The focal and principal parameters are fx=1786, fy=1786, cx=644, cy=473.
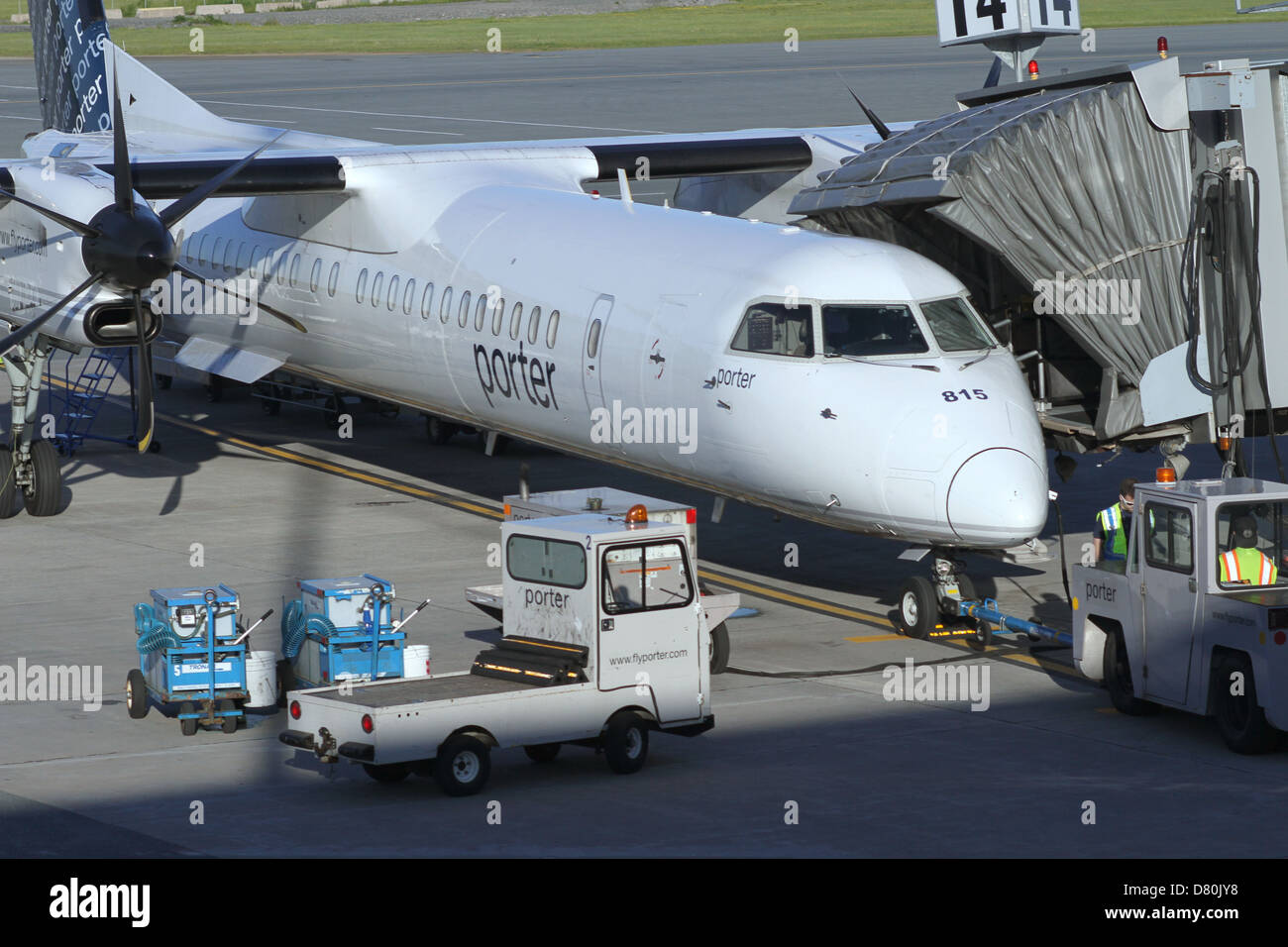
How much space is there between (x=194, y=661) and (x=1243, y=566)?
307 inches

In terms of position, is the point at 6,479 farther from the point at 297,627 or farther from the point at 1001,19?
the point at 1001,19

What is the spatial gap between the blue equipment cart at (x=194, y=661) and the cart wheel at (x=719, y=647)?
385cm

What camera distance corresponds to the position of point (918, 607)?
15.9m

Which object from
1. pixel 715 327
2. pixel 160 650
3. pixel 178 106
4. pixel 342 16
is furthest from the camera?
pixel 342 16

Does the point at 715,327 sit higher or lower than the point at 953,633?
higher

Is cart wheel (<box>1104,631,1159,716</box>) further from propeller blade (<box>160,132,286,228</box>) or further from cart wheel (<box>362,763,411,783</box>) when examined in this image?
propeller blade (<box>160,132,286,228</box>)

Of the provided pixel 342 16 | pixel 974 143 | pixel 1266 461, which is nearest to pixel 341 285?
pixel 974 143

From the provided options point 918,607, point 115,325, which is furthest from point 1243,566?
point 115,325

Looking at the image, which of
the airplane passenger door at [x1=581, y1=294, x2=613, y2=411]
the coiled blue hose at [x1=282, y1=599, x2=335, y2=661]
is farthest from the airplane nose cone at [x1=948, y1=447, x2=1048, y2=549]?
the coiled blue hose at [x1=282, y1=599, x2=335, y2=661]

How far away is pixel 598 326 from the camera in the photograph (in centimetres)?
1752

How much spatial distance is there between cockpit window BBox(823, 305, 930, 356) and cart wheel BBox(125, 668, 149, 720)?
20.7ft
